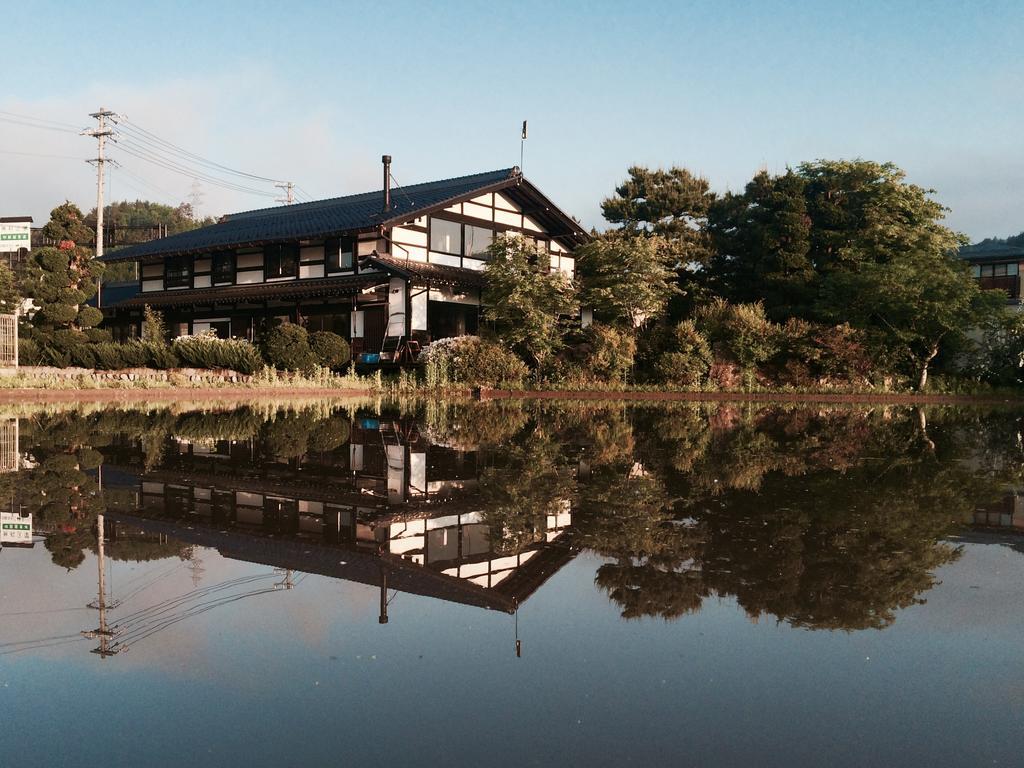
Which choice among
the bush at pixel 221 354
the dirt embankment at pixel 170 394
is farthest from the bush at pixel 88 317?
the dirt embankment at pixel 170 394

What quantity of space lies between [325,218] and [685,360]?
15.4 m

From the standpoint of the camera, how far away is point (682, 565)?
4305 mm

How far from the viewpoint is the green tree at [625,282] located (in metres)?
26.8

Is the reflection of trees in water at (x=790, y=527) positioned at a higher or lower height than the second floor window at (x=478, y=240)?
lower

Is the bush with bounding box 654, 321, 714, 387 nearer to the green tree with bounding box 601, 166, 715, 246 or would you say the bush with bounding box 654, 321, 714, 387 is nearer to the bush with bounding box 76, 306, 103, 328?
the green tree with bounding box 601, 166, 715, 246

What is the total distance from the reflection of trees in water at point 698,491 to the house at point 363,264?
12.9m

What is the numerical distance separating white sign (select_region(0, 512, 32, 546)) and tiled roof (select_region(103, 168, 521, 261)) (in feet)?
71.4

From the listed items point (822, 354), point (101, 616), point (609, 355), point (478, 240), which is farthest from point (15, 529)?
point (478, 240)

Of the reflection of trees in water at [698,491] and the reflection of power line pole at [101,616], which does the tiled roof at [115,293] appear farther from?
the reflection of power line pole at [101,616]

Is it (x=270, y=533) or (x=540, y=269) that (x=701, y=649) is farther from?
(x=540, y=269)

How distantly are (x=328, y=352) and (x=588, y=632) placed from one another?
22.7m

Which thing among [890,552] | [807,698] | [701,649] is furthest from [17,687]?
[890,552]

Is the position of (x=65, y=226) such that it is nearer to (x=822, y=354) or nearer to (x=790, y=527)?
(x=822, y=354)

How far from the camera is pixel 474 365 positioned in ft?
77.0
